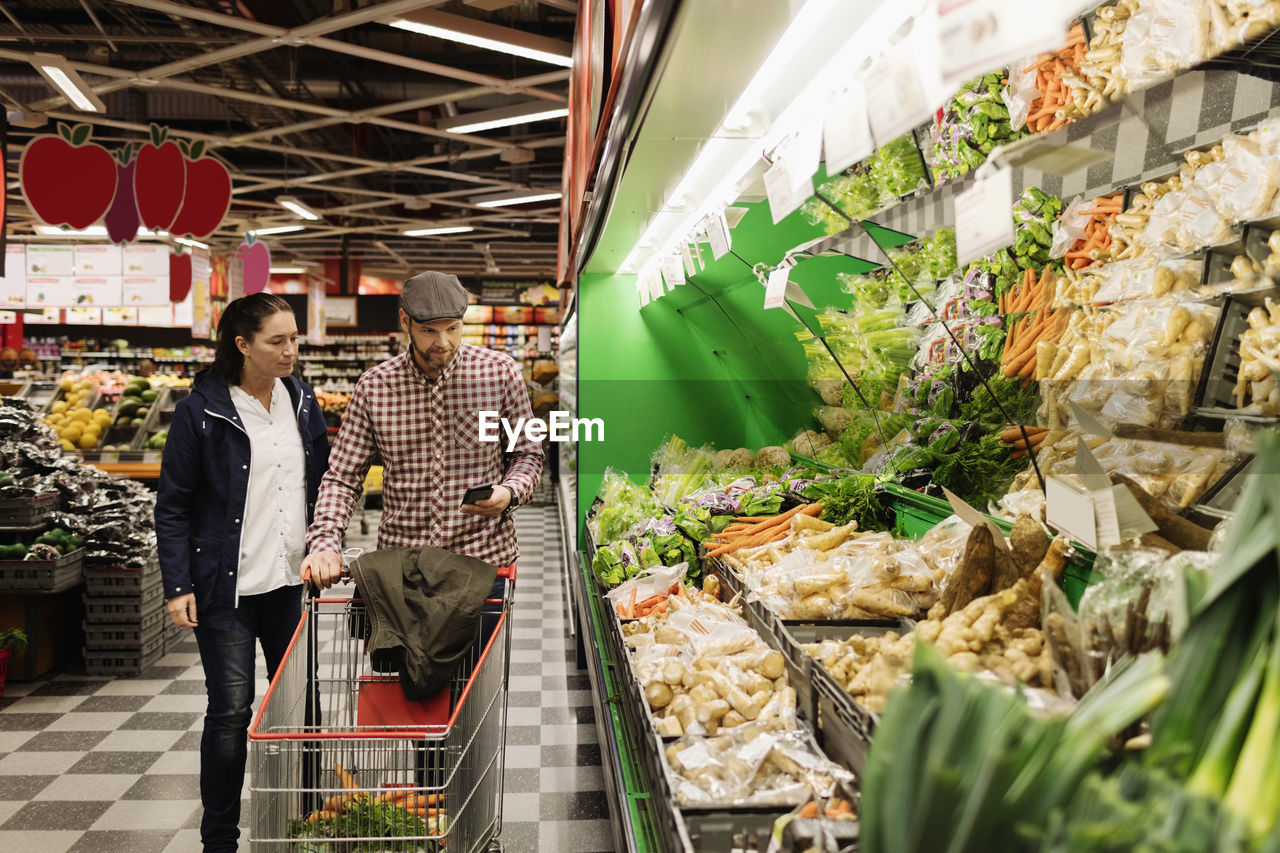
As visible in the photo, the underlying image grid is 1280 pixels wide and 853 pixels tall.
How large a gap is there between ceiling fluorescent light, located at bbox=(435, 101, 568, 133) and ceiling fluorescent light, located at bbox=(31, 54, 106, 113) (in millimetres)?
3438

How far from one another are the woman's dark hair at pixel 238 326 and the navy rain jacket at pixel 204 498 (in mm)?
62

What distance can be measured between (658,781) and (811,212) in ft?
8.32

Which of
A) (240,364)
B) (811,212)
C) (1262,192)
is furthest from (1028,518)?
(240,364)

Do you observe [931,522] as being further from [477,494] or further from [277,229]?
[277,229]

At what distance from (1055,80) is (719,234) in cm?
97

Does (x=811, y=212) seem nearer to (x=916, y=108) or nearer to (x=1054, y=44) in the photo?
(x=916, y=108)

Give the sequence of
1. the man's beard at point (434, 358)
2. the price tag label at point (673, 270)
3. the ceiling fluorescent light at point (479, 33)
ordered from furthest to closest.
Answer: the ceiling fluorescent light at point (479, 33) < the price tag label at point (673, 270) < the man's beard at point (434, 358)

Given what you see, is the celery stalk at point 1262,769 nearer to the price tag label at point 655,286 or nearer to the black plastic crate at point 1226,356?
the black plastic crate at point 1226,356

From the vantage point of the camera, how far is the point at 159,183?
658 centimetres

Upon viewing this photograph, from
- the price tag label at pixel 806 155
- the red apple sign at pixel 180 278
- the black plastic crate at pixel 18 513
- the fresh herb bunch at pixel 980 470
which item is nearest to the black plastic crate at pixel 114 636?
the black plastic crate at pixel 18 513

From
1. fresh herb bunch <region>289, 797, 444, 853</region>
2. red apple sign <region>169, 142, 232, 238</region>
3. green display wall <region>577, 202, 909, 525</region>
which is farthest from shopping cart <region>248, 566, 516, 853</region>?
red apple sign <region>169, 142, 232, 238</region>

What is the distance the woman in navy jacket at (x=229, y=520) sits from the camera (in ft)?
8.68

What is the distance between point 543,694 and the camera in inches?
173

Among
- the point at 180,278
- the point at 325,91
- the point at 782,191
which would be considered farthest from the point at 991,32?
the point at 180,278
